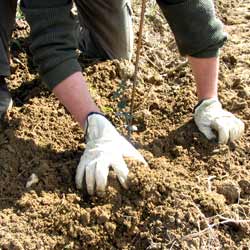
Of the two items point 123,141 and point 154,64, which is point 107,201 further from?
point 154,64

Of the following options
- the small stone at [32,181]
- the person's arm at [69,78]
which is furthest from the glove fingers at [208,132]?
the small stone at [32,181]

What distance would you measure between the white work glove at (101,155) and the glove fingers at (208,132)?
0.33m

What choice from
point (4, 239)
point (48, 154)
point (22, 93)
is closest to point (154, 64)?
point (22, 93)

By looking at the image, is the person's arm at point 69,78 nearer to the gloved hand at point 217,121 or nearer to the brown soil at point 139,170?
the brown soil at point 139,170

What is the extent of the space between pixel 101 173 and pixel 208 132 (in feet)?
1.80

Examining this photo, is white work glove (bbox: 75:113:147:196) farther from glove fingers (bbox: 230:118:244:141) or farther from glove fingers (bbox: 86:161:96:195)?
glove fingers (bbox: 230:118:244:141)

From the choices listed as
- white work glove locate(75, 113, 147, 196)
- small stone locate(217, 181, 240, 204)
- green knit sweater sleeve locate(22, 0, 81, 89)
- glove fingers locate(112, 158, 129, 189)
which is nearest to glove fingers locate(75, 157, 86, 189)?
white work glove locate(75, 113, 147, 196)

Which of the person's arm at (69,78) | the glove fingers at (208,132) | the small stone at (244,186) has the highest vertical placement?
the person's arm at (69,78)

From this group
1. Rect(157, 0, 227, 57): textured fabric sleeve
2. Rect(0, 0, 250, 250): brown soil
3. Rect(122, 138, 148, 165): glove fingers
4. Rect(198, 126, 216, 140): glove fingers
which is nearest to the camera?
Rect(0, 0, 250, 250): brown soil

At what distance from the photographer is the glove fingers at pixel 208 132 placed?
2439 millimetres

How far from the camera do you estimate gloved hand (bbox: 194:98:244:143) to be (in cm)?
240

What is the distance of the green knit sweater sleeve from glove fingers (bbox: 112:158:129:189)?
14.4 inches

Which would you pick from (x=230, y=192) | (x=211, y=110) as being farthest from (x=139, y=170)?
(x=211, y=110)

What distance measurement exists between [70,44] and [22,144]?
453 millimetres
